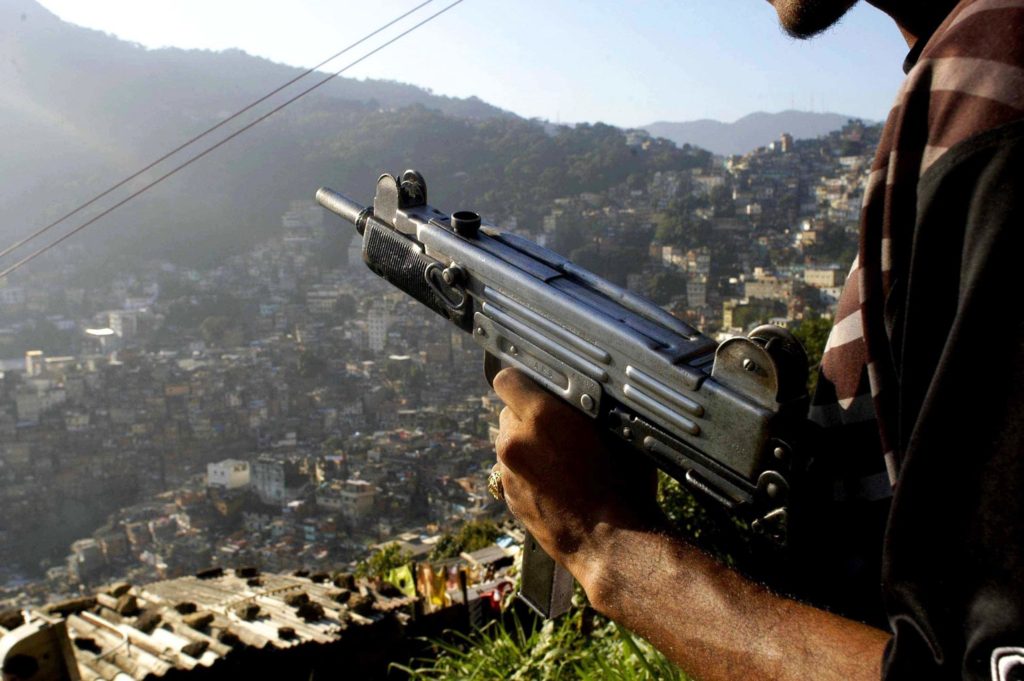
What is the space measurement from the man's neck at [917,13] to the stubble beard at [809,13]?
0.04 m

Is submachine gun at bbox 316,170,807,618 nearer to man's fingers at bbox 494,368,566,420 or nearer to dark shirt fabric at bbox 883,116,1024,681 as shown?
man's fingers at bbox 494,368,566,420

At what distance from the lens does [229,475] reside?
29375 millimetres

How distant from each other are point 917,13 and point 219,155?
62.1 m

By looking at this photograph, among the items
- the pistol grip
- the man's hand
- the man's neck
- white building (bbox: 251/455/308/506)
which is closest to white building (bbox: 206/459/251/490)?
white building (bbox: 251/455/308/506)

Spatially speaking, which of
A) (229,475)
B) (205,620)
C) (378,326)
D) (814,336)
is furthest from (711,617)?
(378,326)

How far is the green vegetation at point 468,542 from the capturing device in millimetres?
16125

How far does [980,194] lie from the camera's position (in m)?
0.68

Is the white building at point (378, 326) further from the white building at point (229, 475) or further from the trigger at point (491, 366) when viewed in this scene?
the trigger at point (491, 366)

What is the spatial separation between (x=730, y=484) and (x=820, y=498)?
0.15 metres

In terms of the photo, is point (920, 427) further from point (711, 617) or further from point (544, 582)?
point (544, 582)

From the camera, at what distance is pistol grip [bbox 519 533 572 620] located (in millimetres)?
2025

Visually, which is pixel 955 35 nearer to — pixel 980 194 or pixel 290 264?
pixel 980 194

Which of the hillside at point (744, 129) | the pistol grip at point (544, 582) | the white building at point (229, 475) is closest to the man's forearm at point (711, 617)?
the pistol grip at point (544, 582)

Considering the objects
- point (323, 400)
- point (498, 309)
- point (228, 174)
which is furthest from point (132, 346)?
point (498, 309)
